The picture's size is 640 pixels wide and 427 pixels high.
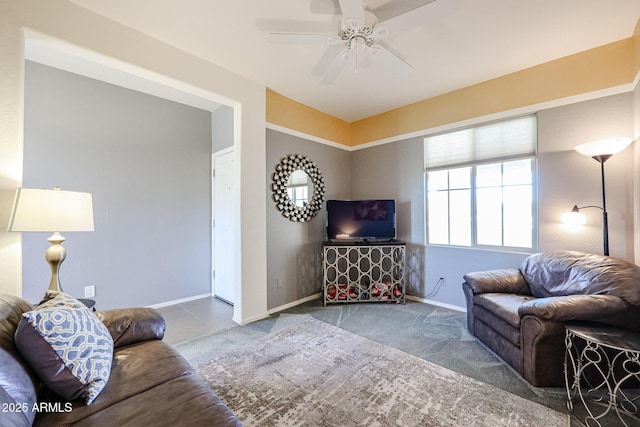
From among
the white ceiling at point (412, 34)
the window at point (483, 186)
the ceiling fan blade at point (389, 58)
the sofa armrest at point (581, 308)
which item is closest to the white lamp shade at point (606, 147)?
the window at point (483, 186)

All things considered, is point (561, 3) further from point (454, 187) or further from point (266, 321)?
point (266, 321)

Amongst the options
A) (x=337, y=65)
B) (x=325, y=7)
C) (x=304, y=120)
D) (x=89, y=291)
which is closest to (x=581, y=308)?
(x=337, y=65)

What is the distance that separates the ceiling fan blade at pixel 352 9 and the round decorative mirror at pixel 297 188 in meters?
1.97

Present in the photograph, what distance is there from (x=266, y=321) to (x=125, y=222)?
84.8 inches

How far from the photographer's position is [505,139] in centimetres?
299

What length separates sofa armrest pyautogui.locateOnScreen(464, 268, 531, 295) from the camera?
2494mm

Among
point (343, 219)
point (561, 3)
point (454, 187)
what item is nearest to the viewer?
point (561, 3)

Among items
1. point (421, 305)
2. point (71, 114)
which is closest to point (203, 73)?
point (71, 114)

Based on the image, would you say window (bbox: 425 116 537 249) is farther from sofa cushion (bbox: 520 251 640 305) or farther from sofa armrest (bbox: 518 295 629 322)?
sofa armrest (bbox: 518 295 629 322)

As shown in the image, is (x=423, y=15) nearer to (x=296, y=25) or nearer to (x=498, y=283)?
(x=296, y=25)

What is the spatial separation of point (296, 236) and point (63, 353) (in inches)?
105

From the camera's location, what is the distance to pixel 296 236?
3.64 metres

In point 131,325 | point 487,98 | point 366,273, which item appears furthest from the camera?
point 366,273

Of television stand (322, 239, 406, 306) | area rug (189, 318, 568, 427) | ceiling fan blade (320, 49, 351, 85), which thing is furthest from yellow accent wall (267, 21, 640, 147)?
area rug (189, 318, 568, 427)
